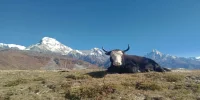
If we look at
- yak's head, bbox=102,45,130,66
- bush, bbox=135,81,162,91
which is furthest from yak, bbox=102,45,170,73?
bush, bbox=135,81,162,91

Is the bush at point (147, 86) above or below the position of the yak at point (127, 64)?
below

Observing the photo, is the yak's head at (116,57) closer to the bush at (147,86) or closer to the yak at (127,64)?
the yak at (127,64)

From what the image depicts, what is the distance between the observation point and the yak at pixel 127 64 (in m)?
25.2

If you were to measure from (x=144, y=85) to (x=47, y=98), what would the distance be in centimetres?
653

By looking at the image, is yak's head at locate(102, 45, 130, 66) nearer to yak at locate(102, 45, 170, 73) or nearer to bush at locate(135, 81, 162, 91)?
yak at locate(102, 45, 170, 73)

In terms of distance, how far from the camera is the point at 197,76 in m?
19.8

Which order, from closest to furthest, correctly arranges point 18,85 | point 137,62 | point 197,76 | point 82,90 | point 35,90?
1. point 82,90
2. point 35,90
3. point 18,85
4. point 197,76
5. point 137,62

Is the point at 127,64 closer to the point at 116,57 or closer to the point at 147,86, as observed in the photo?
the point at 116,57

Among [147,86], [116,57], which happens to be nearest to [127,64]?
[116,57]

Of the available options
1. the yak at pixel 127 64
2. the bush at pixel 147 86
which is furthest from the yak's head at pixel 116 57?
the bush at pixel 147 86

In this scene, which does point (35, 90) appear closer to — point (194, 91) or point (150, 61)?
point (194, 91)

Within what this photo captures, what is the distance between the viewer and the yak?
2519cm

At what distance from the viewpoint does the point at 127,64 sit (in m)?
25.9

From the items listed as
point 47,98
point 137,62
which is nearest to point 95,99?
point 47,98
